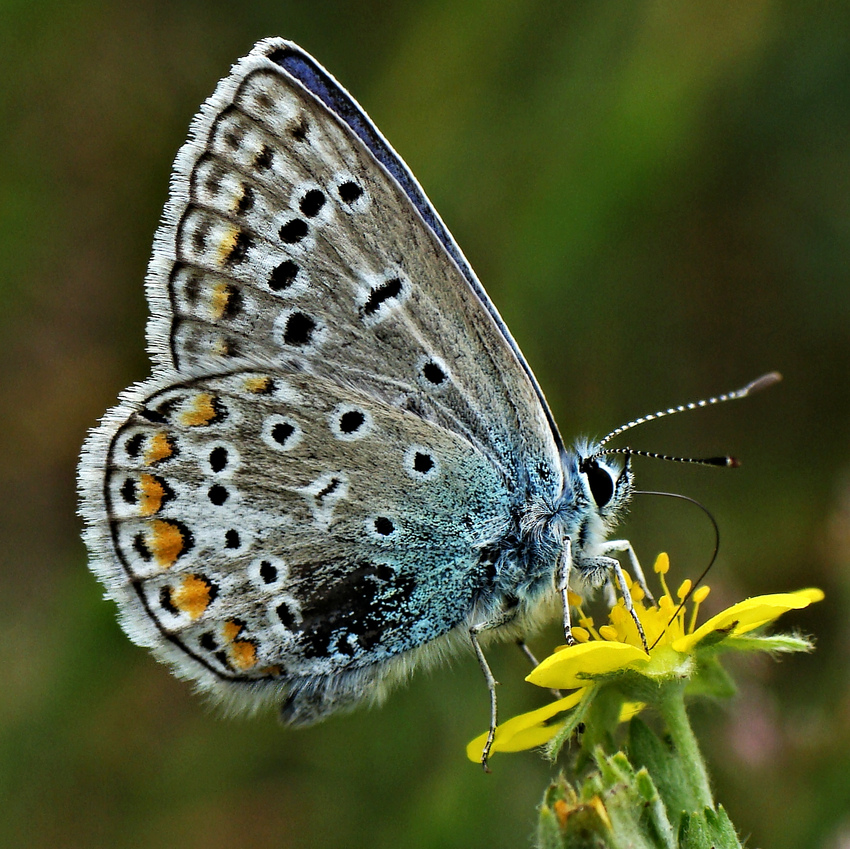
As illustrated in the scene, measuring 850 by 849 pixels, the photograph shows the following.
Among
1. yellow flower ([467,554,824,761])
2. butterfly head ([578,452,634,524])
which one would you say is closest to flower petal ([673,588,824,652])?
yellow flower ([467,554,824,761])

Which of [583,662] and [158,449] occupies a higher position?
[158,449]

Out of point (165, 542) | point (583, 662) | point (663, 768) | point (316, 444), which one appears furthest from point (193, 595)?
point (663, 768)

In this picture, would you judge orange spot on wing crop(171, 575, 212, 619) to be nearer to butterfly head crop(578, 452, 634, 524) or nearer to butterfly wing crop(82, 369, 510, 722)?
butterfly wing crop(82, 369, 510, 722)

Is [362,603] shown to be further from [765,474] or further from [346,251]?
[765,474]

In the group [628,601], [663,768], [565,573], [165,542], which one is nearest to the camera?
[663,768]

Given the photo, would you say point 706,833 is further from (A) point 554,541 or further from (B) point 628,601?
(A) point 554,541

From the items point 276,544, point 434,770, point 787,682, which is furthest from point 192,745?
point 787,682

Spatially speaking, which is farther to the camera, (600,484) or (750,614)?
(600,484)
